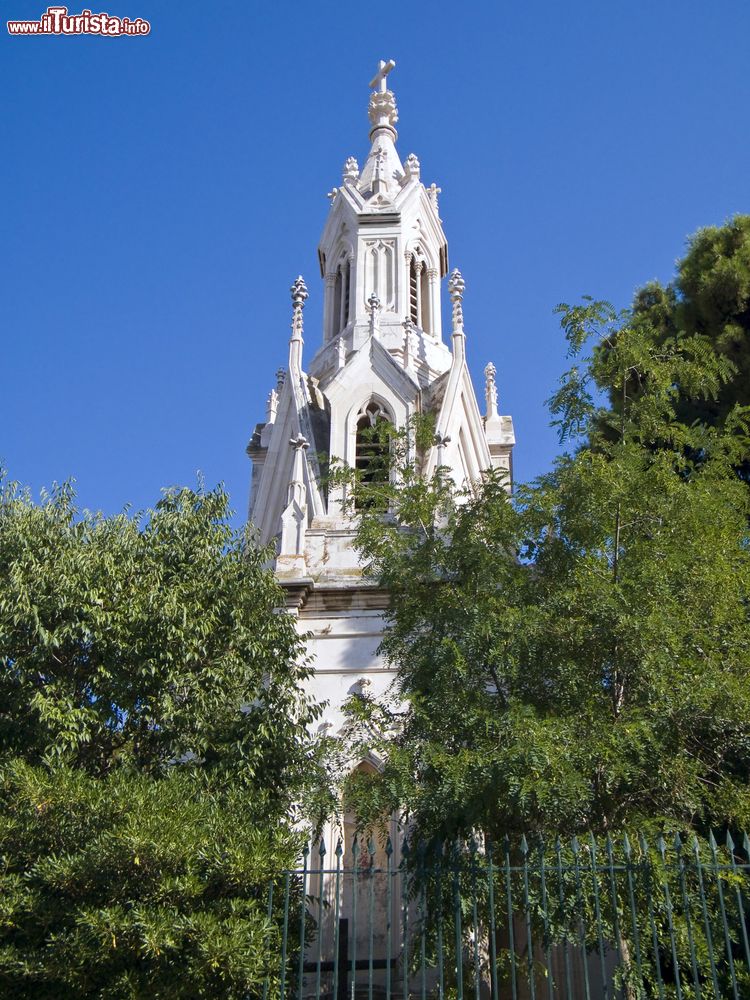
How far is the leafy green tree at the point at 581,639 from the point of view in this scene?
1023cm

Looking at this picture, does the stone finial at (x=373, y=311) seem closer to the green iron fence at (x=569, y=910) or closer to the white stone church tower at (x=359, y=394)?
the white stone church tower at (x=359, y=394)

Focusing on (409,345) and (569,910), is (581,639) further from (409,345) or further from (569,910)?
(409,345)

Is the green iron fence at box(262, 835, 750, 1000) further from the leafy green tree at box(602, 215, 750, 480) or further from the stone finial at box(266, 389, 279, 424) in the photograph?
the stone finial at box(266, 389, 279, 424)

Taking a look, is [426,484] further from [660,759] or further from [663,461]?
[660,759]

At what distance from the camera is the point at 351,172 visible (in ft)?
98.9

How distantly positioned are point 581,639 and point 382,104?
2523 cm

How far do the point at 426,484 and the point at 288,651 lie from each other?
2.87 meters

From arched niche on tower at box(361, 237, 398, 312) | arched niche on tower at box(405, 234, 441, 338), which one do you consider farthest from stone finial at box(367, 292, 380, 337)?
arched niche on tower at box(405, 234, 441, 338)

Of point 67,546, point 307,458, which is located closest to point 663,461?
point 67,546

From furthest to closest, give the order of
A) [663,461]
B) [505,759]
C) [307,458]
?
[307,458], [663,461], [505,759]

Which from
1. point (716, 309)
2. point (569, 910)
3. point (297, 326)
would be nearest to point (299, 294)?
point (297, 326)

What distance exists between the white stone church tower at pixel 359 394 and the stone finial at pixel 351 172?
1.9 inches

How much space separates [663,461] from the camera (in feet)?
39.2

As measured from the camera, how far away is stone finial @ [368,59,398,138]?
105ft
